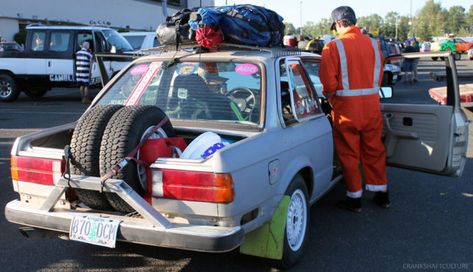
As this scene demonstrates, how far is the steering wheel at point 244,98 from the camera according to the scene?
12.3ft

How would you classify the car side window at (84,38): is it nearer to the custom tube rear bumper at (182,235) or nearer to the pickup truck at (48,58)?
the pickup truck at (48,58)

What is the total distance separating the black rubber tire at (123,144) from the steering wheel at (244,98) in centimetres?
88

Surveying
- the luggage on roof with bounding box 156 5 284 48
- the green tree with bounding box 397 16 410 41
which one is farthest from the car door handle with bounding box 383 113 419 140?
the green tree with bounding box 397 16 410 41

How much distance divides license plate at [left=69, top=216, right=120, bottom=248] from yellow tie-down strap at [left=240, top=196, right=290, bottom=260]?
2.92 ft

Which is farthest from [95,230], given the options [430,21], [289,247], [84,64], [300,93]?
[430,21]

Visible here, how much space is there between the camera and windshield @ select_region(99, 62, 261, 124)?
3.81 metres

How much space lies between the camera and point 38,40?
13.8m

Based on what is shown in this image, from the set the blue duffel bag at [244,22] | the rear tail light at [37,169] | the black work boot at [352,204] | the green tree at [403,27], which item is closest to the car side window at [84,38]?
the blue duffel bag at [244,22]

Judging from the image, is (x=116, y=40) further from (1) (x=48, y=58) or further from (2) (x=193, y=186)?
(2) (x=193, y=186)

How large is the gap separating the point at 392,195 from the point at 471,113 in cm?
673

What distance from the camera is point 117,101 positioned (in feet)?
13.8

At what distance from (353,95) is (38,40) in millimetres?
11747

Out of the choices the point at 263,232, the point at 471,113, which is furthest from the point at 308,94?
the point at 471,113

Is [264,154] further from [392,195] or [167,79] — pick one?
[392,195]
